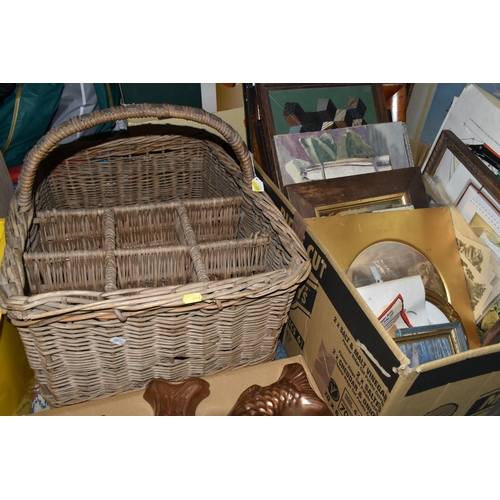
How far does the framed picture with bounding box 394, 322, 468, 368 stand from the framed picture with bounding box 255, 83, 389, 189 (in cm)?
48

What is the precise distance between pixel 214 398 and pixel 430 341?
475mm

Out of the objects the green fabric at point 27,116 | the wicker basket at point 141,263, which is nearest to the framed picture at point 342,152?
the wicker basket at point 141,263

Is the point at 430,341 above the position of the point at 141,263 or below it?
below

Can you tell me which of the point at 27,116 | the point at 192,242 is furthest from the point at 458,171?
the point at 27,116

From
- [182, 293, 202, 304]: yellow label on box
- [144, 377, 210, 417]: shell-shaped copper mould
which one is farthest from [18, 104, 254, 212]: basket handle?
[144, 377, 210, 417]: shell-shaped copper mould

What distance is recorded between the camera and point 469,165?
3.57 ft

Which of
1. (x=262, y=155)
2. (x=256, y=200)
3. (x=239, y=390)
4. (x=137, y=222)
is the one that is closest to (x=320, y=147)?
(x=262, y=155)

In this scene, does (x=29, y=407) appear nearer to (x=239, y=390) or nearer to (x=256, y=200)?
(x=239, y=390)

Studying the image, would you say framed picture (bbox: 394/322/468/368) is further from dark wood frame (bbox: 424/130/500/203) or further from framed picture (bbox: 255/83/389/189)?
framed picture (bbox: 255/83/389/189)

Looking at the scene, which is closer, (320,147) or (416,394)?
(416,394)

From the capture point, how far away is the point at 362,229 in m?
1.05

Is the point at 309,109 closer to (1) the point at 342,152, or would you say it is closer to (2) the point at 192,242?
(1) the point at 342,152

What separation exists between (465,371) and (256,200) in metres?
0.56

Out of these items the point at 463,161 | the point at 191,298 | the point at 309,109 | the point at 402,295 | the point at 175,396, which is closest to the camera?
the point at 191,298
